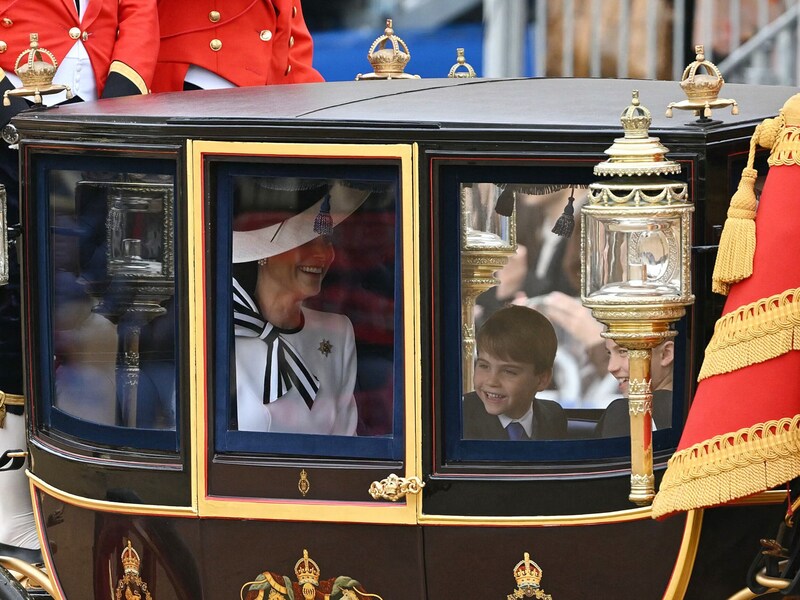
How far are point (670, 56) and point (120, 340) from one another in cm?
417

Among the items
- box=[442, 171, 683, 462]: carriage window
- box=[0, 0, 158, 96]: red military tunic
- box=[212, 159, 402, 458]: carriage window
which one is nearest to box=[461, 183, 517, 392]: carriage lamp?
box=[442, 171, 683, 462]: carriage window

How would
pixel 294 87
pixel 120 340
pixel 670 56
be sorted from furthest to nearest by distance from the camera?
pixel 670 56
pixel 294 87
pixel 120 340

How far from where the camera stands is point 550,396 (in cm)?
297

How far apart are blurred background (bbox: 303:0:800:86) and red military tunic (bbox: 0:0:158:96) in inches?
110

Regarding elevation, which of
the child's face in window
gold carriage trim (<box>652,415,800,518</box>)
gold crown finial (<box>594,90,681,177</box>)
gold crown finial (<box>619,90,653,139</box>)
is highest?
gold crown finial (<box>619,90,653,139</box>)

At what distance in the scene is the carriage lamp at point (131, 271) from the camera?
10.3 feet

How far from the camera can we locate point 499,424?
117 inches

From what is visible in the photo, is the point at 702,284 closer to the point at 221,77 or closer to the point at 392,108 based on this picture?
the point at 392,108

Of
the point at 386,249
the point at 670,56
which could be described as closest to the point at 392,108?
the point at 386,249

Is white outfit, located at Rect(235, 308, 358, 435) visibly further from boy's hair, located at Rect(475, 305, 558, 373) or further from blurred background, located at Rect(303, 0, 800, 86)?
blurred background, located at Rect(303, 0, 800, 86)

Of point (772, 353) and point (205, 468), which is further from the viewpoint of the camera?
point (205, 468)

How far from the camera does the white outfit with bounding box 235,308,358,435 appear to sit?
3014 mm

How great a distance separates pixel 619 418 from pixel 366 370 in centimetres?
45

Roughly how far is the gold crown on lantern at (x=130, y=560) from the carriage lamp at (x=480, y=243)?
2.28 ft
